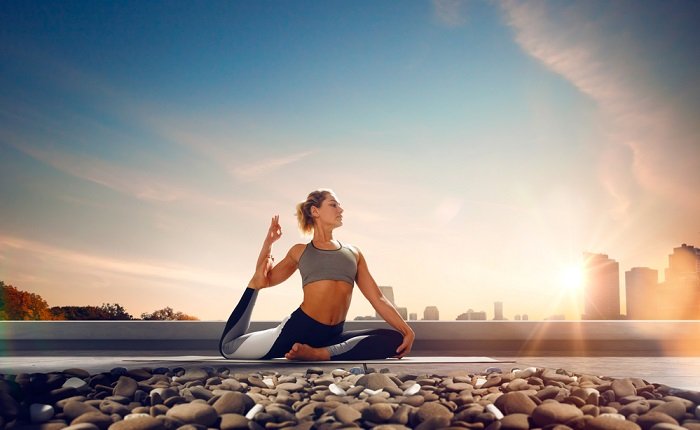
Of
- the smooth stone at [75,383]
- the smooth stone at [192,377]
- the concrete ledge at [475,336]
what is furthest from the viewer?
the concrete ledge at [475,336]

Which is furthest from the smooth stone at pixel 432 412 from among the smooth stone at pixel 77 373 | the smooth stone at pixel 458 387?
the smooth stone at pixel 77 373

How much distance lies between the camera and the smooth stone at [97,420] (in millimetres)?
2406

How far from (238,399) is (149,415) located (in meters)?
0.34

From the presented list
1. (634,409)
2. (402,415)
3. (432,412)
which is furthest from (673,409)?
(402,415)

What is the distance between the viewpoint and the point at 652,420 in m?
2.46

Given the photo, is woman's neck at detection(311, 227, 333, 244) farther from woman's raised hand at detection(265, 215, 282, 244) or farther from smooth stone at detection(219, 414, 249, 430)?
smooth stone at detection(219, 414, 249, 430)

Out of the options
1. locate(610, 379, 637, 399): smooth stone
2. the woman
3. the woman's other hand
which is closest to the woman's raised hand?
the woman

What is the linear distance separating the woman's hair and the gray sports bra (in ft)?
0.52

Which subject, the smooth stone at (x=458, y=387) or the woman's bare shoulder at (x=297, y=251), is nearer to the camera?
the smooth stone at (x=458, y=387)

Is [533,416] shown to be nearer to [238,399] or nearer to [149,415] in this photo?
[238,399]

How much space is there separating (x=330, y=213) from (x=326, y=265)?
0.37 meters

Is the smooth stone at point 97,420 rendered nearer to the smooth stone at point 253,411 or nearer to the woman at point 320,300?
the smooth stone at point 253,411

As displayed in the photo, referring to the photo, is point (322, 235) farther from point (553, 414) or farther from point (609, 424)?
point (609, 424)

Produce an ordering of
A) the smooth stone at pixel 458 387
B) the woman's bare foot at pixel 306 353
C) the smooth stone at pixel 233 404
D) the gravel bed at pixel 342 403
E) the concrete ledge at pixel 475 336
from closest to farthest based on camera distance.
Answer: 1. the gravel bed at pixel 342 403
2. the smooth stone at pixel 233 404
3. the smooth stone at pixel 458 387
4. the woman's bare foot at pixel 306 353
5. the concrete ledge at pixel 475 336
